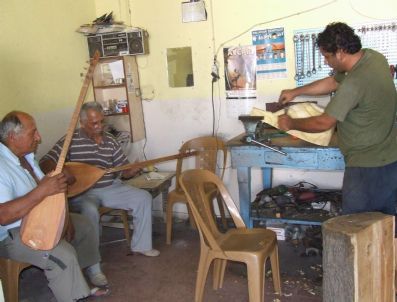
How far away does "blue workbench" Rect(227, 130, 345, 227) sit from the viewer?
2.55 m

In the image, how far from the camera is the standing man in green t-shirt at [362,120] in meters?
2.10

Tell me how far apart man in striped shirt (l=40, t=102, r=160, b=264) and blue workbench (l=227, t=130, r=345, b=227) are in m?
0.78

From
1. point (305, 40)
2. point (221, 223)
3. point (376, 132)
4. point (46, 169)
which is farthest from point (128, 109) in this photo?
point (376, 132)

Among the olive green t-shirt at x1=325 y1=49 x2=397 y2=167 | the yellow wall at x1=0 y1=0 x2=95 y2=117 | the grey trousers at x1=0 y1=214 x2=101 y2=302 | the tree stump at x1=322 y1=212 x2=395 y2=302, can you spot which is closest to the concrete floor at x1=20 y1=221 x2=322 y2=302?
the grey trousers at x1=0 y1=214 x2=101 y2=302

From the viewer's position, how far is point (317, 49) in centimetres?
322

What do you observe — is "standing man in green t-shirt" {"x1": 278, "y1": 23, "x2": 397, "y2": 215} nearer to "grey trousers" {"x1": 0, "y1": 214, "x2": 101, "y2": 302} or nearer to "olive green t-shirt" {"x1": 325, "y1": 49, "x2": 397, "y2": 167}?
"olive green t-shirt" {"x1": 325, "y1": 49, "x2": 397, "y2": 167}

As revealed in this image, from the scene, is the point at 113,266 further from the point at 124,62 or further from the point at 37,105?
the point at 124,62

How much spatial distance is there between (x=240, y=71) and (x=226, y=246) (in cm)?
172

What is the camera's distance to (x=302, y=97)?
332cm

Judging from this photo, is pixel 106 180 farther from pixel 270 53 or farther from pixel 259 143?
pixel 270 53

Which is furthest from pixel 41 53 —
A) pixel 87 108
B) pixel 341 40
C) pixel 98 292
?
pixel 341 40

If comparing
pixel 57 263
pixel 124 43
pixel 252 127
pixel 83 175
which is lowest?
pixel 57 263

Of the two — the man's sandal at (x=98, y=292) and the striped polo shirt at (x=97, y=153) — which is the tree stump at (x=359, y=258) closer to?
the man's sandal at (x=98, y=292)

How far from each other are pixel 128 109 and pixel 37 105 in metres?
0.81
